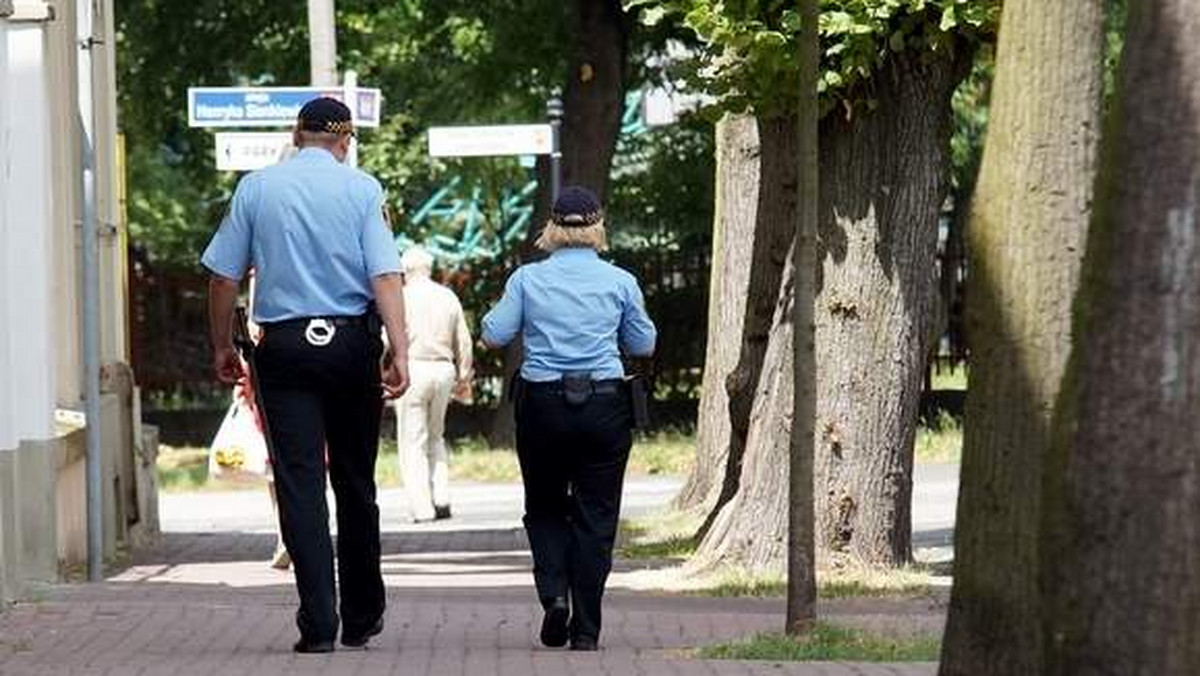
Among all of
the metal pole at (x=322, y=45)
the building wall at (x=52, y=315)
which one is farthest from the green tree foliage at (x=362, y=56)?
the building wall at (x=52, y=315)

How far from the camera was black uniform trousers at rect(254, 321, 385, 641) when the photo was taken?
10469 millimetres

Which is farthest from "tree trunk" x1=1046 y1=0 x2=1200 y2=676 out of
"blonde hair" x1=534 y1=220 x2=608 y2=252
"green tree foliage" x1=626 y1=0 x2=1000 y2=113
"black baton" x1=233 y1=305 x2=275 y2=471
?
"green tree foliage" x1=626 y1=0 x2=1000 y2=113

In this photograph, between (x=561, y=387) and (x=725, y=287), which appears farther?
(x=725, y=287)

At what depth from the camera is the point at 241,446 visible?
628 inches

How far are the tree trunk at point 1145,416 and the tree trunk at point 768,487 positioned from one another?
8472 millimetres

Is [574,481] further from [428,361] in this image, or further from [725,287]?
[428,361]

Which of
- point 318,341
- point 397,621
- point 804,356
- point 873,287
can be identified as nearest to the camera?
point 318,341

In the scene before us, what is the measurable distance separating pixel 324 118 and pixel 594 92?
18066 millimetres

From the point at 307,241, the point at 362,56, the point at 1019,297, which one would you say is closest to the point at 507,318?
the point at 307,241

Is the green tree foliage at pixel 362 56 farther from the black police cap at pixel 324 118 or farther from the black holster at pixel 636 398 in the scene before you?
the black police cap at pixel 324 118

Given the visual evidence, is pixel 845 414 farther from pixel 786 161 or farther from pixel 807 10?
pixel 807 10

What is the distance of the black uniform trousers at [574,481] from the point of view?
11.3 m

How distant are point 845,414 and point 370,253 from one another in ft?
14.6

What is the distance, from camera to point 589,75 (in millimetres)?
28656
